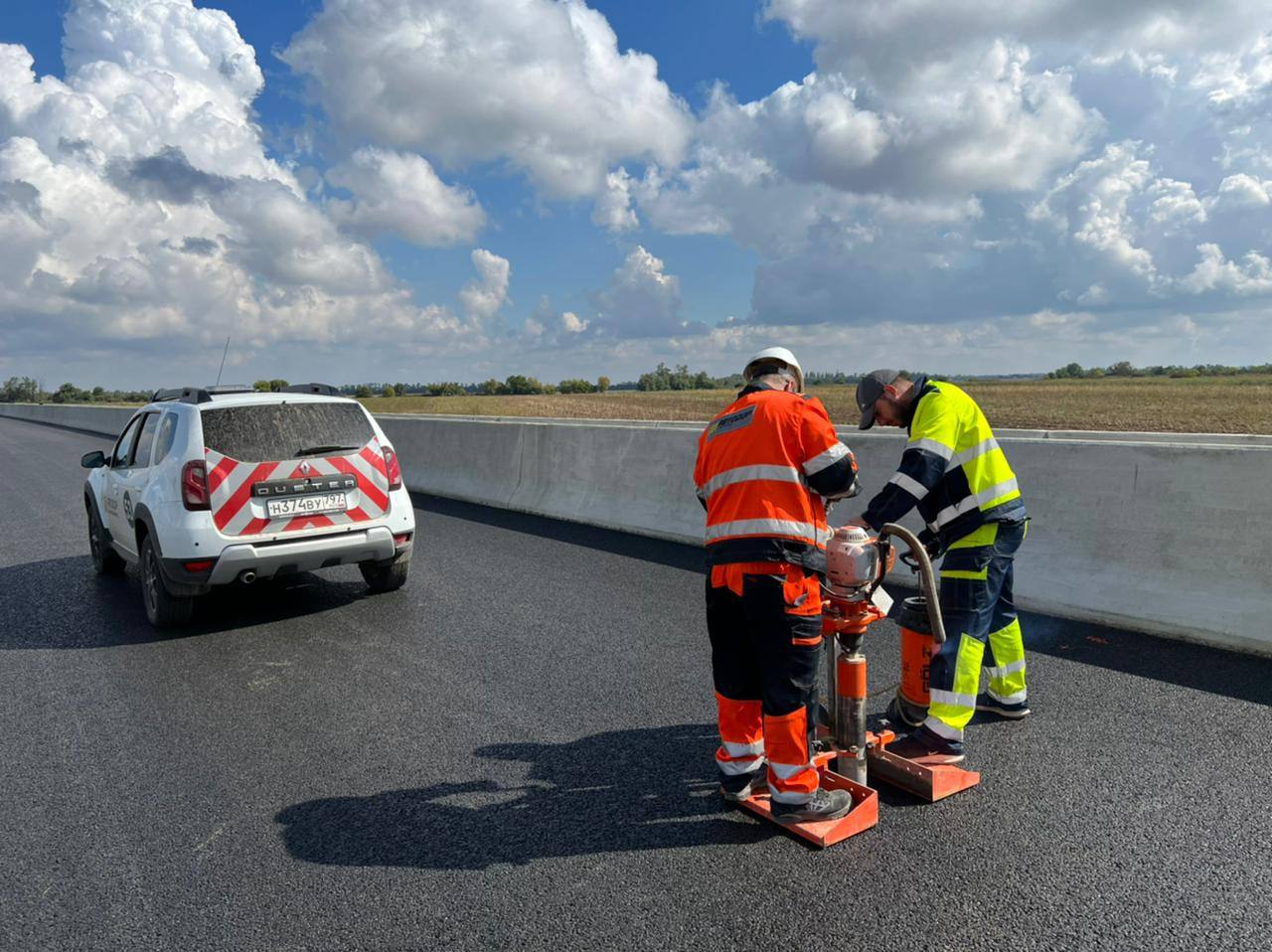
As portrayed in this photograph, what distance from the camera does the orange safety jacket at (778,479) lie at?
10.6ft

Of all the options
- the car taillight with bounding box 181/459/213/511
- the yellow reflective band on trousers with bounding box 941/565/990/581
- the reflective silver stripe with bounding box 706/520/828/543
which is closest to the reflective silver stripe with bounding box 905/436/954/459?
the yellow reflective band on trousers with bounding box 941/565/990/581

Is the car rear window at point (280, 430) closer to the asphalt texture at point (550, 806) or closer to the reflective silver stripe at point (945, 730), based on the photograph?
the asphalt texture at point (550, 806)

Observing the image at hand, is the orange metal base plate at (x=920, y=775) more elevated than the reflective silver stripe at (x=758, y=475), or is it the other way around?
the reflective silver stripe at (x=758, y=475)

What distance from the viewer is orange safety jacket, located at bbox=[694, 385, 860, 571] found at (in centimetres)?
325

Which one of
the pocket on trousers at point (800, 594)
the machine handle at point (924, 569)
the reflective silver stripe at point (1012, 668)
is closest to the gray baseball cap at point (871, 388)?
the machine handle at point (924, 569)

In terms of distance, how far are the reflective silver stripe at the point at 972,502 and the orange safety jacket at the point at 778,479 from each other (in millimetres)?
977

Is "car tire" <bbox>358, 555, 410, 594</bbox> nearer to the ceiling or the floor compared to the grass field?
nearer to the floor

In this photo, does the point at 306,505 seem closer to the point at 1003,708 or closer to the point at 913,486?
the point at 913,486

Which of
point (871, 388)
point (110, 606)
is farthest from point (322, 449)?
point (871, 388)

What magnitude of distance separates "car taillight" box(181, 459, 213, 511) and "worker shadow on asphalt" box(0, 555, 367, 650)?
Result: 3.20 feet

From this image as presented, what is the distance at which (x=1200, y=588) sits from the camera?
5512 mm

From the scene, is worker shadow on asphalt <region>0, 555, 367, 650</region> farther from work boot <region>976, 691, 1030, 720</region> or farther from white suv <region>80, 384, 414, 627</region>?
work boot <region>976, 691, 1030, 720</region>

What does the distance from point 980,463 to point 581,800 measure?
7.81ft

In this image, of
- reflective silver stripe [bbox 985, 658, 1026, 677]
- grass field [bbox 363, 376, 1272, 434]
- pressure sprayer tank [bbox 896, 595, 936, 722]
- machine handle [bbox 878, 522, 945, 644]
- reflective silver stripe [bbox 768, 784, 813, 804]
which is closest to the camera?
reflective silver stripe [bbox 768, 784, 813, 804]
